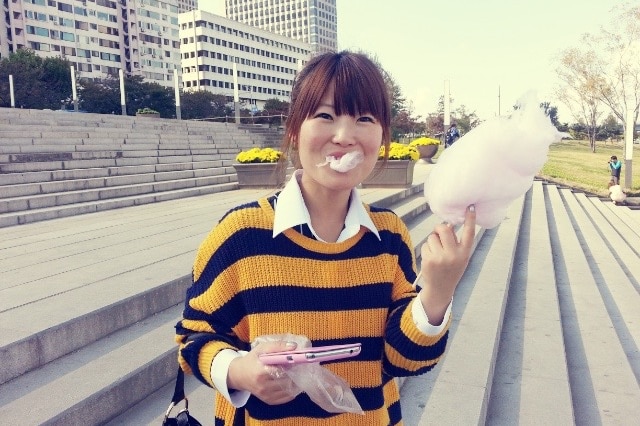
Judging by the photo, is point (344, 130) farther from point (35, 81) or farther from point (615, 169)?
point (35, 81)

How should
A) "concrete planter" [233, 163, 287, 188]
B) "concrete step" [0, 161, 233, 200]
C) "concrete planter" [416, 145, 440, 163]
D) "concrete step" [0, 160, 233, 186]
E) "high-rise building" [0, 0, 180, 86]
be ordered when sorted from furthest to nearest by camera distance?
"high-rise building" [0, 0, 180, 86] < "concrete planter" [416, 145, 440, 163] < "concrete planter" [233, 163, 287, 188] < "concrete step" [0, 160, 233, 186] < "concrete step" [0, 161, 233, 200]

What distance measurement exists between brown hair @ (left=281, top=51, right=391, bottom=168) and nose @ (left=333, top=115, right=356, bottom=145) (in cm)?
2

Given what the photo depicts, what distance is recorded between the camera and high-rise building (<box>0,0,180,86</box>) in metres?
66.8

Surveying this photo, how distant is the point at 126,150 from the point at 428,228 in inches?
291

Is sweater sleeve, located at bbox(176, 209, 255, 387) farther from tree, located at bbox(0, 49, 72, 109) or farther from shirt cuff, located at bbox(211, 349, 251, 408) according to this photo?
tree, located at bbox(0, 49, 72, 109)

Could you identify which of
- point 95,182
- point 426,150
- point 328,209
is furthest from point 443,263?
point 426,150

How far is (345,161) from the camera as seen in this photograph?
3.69 feet

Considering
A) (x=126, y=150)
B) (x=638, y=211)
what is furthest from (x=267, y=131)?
(x=638, y=211)

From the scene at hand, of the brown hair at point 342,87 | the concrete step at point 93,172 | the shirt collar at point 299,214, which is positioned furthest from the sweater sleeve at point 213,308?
the concrete step at point 93,172

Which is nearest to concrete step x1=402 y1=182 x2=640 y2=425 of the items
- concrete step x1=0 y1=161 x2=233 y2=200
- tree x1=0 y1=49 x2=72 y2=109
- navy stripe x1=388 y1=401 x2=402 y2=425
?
navy stripe x1=388 y1=401 x2=402 y2=425

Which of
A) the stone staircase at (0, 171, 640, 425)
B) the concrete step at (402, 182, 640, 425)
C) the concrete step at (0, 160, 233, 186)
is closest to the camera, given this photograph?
the stone staircase at (0, 171, 640, 425)

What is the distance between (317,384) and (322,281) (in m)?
0.27

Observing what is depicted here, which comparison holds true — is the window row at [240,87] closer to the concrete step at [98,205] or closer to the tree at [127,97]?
the tree at [127,97]

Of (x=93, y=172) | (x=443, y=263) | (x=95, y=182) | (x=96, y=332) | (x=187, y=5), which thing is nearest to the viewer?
(x=443, y=263)
